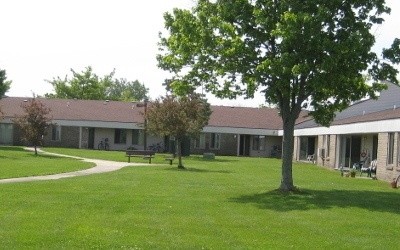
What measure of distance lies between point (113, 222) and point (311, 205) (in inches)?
235

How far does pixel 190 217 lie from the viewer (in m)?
14.5

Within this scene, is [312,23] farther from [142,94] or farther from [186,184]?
[142,94]

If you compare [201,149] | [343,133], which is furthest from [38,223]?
[201,149]

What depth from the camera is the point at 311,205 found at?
57.3 feet

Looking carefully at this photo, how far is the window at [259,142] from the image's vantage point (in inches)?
2491

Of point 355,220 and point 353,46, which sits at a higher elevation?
point 353,46

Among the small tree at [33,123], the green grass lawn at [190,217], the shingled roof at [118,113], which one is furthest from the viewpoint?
the shingled roof at [118,113]

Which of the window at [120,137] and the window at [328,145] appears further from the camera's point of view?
the window at [120,137]

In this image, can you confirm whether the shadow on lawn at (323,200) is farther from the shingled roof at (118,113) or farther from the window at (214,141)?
the window at (214,141)

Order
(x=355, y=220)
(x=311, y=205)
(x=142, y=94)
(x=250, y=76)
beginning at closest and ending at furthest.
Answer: (x=355, y=220)
(x=311, y=205)
(x=250, y=76)
(x=142, y=94)

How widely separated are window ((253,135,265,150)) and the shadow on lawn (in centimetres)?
4129

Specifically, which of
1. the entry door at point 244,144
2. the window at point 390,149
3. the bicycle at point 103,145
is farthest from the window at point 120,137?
the window at point 390,149

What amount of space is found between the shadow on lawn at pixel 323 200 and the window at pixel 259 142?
4129 cm

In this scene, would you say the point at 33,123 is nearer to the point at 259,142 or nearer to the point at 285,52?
the point at 259,142
